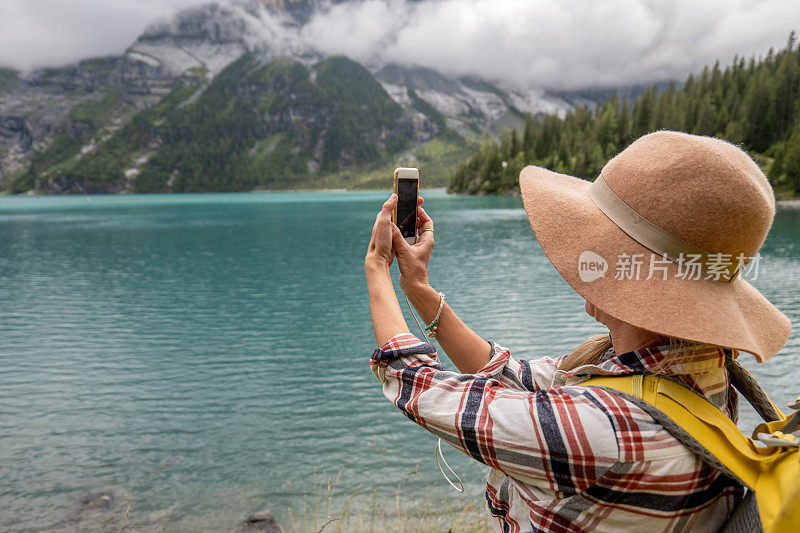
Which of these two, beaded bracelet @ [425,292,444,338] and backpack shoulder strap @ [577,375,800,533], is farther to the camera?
beaded bracelet @ [425,292,444,338]

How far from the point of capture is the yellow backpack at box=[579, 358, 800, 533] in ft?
3.79

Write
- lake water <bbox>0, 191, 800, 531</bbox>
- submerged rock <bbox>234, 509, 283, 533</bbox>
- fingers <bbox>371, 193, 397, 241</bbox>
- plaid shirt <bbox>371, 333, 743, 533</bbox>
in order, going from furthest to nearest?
lake water <bbox>0, 191, 800, 531</bbox>, submerged rock <bbox>234, 509, 283, 533</bbox>, fingers <bbox>371, 193, 397, 241</bbox>, plaid shirt <bbox>371, 333, 743, 533</bbox>

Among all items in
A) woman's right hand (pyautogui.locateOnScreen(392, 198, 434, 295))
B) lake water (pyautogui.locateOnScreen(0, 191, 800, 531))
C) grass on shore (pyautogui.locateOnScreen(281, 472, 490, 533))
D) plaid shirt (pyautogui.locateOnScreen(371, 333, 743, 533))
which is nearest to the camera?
plaid shirt (pyautogui.locateOnScreen(371, 333, 743, 533))

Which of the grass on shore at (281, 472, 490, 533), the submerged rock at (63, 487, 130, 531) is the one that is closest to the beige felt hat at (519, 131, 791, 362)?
the grass on shore at (281, 472, 490, 533)

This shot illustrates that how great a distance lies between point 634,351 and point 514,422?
468 millimetres

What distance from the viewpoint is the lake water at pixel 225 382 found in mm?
7629

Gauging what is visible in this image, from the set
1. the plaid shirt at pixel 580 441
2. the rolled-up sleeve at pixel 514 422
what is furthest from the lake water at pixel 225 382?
the rolled-up sleeve at pixel 514 422

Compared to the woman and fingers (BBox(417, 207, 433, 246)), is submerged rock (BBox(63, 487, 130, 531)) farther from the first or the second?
the woman

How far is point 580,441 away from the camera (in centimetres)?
126

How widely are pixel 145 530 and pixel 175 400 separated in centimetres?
485

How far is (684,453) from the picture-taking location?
4.18 ft

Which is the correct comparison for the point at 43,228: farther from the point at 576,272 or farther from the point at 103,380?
the point at 576,272

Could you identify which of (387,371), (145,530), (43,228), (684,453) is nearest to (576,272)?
(684,453)

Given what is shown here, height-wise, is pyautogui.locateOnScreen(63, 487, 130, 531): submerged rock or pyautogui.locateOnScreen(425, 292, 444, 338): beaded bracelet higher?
pyautogui.locateOnScreen(425, 292, 444, 338): beaded bracelet
